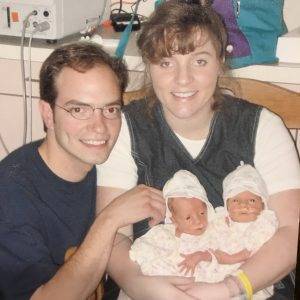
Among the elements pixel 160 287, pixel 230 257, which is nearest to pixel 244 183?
pixel 230 257

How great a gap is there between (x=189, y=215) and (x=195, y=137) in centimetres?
21

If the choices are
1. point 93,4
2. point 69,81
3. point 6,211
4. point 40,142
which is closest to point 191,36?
point 69,81

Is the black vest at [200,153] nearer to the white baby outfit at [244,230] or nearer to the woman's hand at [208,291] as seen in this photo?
the white baby outfit at [244,230]

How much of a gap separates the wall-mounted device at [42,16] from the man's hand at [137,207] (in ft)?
1.97

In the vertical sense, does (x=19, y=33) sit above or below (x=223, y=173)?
above

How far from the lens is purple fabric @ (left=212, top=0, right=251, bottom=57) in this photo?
132 cm

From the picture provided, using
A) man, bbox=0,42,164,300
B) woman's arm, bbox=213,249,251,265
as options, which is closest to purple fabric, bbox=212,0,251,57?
man, bbox=0,42,164,300

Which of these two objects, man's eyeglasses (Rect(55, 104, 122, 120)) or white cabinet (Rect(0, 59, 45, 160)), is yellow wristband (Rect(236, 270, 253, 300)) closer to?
man's eyeglasses (Rect(55, 104, 122, 120))

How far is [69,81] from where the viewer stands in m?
1.07

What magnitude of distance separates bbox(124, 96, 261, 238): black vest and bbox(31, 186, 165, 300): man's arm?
91mm

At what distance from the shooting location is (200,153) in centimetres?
115

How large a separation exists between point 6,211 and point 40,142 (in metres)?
0.22

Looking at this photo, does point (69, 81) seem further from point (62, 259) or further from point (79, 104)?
point (62, 259)

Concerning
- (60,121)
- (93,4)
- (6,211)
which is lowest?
(6,211)
